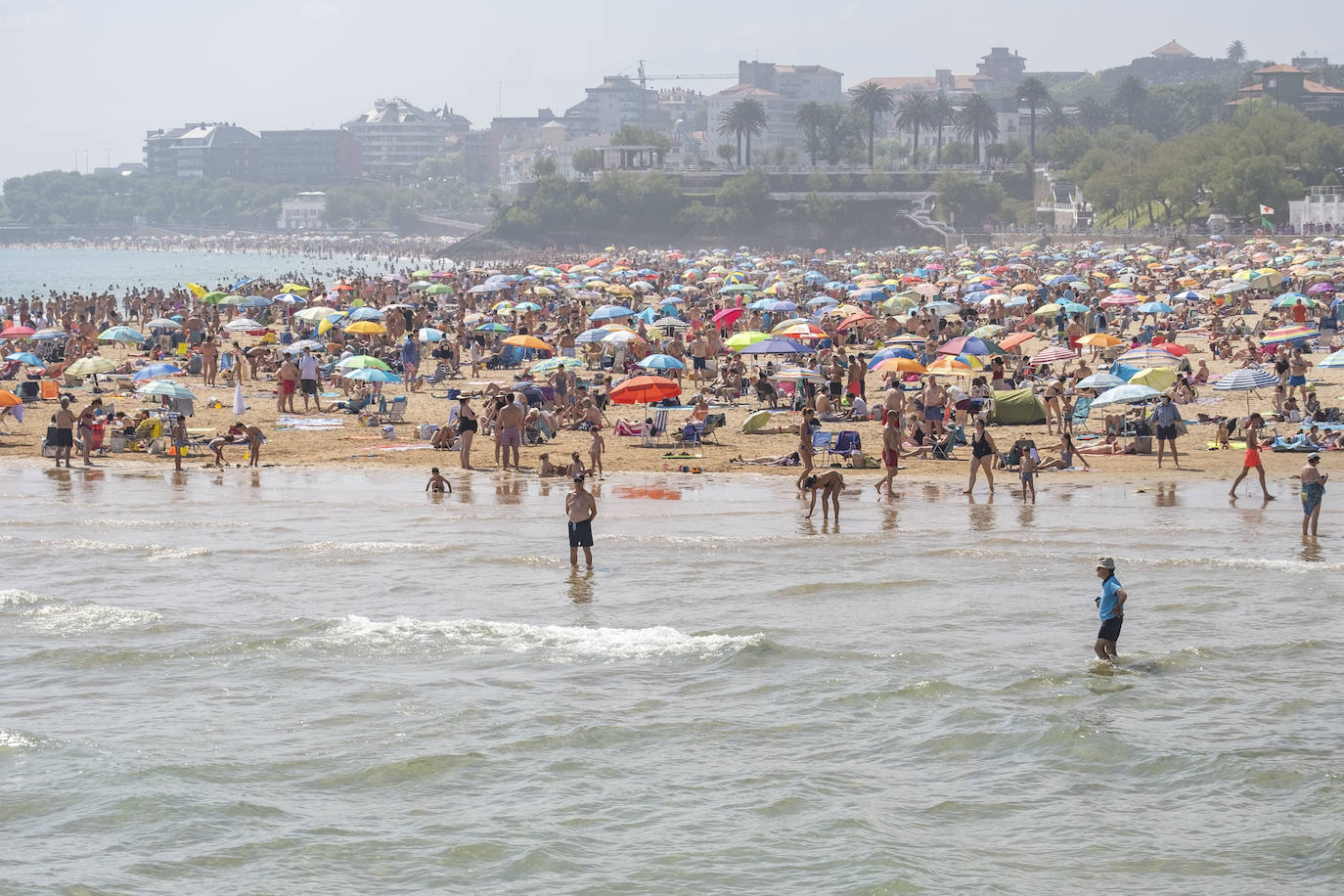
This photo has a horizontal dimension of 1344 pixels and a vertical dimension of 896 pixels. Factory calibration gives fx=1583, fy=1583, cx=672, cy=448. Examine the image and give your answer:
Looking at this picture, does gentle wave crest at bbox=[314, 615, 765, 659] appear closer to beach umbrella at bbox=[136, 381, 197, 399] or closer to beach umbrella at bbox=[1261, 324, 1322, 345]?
beach umbrella at bbox=[136, 381, 197, 399]

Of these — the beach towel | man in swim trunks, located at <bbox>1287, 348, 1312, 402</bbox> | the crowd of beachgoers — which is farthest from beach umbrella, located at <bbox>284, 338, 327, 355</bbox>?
man in swim trunks, located at <bbox>1287, 348, 1312, 402</bbox>

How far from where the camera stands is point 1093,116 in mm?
143500

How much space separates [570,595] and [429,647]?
1.95m

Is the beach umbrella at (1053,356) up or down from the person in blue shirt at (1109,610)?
up

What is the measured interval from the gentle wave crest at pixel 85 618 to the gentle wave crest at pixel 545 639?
1878 millimetres

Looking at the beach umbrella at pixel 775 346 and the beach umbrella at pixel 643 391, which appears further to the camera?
the beach umbrella at pixel 775 346

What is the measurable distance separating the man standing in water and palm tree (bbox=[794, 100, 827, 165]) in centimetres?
11953

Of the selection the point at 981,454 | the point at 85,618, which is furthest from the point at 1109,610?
the point at 85,618

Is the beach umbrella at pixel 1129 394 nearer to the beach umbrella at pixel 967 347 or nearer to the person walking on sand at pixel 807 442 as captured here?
the person walking on sand at pixel 807 442

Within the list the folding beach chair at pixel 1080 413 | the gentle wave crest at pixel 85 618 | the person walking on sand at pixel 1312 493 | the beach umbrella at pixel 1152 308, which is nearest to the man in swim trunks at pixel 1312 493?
the person walking on sand at pixel 1312 493

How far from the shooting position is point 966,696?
39.8ft

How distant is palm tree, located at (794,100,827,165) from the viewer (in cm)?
13262

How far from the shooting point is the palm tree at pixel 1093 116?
143 meters

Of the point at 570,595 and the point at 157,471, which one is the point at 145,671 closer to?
the point at 570,595
